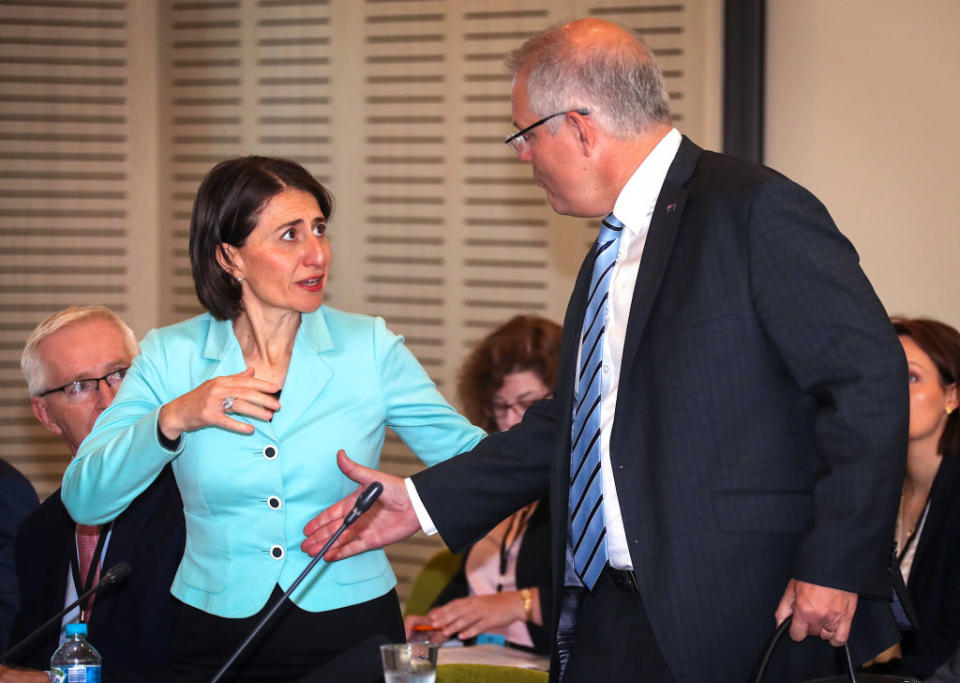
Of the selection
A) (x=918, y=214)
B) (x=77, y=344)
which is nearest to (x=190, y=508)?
(x=77, y=344)

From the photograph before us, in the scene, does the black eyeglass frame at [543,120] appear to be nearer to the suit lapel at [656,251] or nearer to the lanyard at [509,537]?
the suit lapel at [656,251]

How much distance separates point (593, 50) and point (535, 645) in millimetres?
1909

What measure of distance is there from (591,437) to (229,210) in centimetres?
97

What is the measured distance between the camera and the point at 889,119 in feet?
14.0

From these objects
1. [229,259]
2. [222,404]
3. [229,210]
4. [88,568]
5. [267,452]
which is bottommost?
[88,568]

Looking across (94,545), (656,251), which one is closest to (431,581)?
(94,545)

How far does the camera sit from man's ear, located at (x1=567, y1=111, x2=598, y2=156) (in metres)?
2.10

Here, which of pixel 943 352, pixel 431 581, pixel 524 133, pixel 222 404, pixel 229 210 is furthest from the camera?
pixel 431 581

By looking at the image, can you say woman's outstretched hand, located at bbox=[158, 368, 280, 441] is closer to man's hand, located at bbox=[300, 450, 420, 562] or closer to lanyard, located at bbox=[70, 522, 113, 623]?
man's hand, located at bbox=[300, 450, 420, 562]

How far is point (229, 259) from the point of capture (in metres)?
2.44

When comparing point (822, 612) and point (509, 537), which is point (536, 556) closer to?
point (509, 537)

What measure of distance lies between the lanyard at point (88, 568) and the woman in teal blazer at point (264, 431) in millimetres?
434

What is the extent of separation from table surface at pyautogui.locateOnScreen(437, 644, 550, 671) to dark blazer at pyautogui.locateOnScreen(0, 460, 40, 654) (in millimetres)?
1125

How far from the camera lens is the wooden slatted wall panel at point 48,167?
4.90 meters
